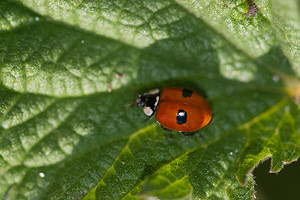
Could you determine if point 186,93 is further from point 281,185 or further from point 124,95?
point 281,185

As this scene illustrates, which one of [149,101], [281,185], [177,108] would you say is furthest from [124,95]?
[281,185]

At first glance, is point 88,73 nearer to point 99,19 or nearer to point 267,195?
point 99,19

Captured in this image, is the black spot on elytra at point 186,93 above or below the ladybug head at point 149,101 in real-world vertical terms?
above

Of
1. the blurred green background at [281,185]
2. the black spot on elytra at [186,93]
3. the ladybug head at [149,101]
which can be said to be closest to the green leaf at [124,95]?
the ladybug head at [149,101]

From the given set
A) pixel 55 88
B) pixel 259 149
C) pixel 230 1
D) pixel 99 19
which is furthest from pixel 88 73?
pixel 259 149

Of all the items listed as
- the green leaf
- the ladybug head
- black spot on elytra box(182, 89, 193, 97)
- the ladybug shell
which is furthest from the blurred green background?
the ladybug head

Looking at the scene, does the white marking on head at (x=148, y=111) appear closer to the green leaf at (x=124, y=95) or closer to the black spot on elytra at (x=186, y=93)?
the green leaf at (x=124, y=95)
